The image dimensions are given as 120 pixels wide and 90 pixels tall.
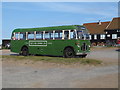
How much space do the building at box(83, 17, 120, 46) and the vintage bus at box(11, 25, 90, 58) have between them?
43.5 m

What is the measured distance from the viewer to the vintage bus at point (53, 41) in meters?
20.8

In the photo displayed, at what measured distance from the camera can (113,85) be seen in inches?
351

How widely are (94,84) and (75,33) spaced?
467 inches

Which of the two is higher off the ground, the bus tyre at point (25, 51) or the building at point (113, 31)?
the building at point (113, 31)

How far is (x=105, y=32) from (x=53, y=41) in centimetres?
4927

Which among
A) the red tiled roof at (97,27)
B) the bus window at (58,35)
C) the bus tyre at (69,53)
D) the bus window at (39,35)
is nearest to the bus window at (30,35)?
the bus window at (39,35)

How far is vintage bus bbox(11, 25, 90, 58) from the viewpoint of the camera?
68.3 feet

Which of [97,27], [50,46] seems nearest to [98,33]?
[97,27]

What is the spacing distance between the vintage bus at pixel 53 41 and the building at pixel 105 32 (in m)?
43.5

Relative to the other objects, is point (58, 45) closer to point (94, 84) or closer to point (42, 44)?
point (42, 44)

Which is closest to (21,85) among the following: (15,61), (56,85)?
(56,85)

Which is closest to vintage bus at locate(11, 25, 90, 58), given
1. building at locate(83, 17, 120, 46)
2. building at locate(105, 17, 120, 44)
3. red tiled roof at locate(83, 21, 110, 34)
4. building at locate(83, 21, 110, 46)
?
building at locate(83, 17, 120, 46)

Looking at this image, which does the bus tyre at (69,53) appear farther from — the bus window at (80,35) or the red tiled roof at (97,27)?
the red tiled roof at (97,27)

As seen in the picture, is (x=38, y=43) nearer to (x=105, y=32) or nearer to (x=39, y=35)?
(x=39, y=35)
